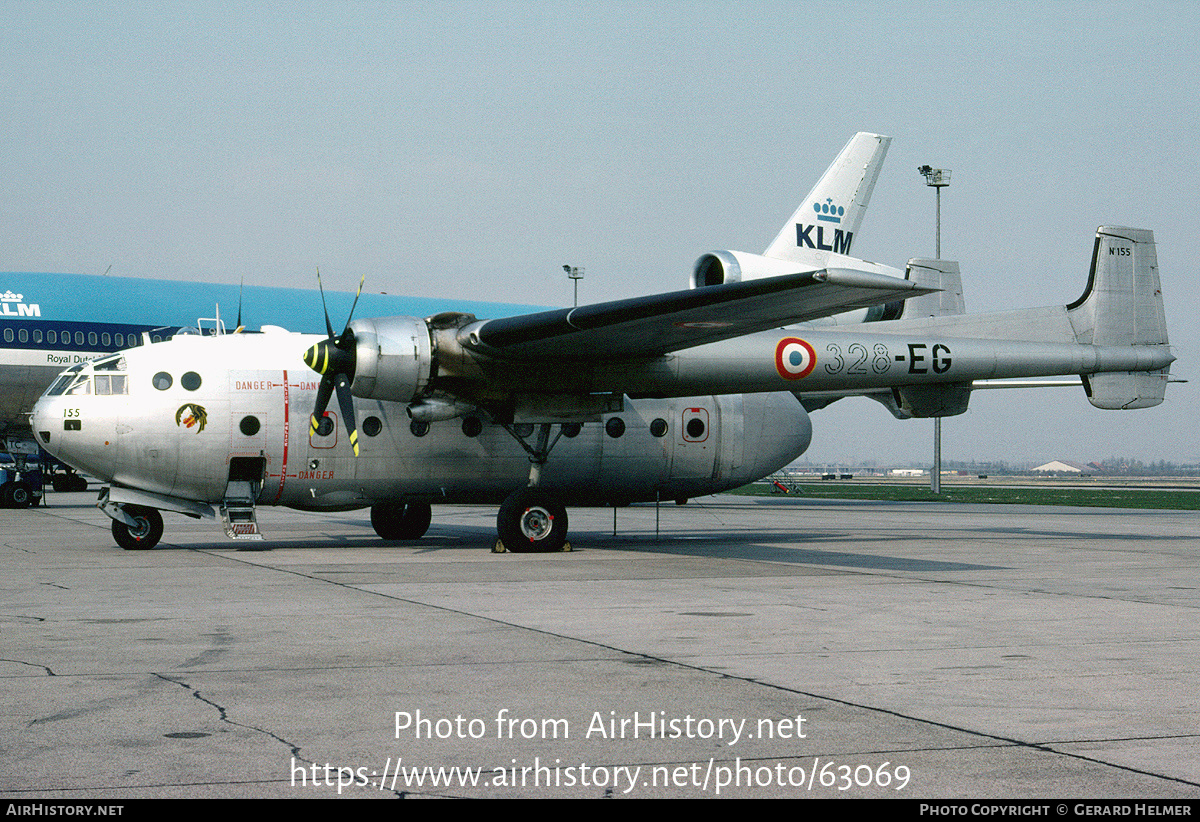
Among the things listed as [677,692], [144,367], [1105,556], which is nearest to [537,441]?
[144,367]

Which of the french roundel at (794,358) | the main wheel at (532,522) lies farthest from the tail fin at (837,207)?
the main wheel at (532,522)

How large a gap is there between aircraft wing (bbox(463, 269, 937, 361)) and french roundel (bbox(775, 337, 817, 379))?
1.73 m

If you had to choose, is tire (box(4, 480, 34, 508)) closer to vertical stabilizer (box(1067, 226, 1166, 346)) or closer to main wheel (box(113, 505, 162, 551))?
main wheel (box(113, 505, 162, 551))

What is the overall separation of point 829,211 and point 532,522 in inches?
611

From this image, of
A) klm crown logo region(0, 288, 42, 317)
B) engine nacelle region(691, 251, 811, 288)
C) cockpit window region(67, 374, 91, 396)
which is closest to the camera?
cockpit window region(67, 374, 91, 396)

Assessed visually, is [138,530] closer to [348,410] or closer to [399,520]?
[348,410]

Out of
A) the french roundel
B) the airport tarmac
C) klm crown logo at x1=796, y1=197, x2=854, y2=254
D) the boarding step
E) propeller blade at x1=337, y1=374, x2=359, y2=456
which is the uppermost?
klm crown logo at x1=796, y1=197, x2=854, y2=254

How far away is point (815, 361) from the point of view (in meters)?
19.5

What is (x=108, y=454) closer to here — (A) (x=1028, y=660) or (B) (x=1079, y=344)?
(A) (x=1028, y=660)

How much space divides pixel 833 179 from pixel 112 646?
2569 cm

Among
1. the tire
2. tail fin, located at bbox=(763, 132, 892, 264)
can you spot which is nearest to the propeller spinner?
tail fin, located at bbox=(763, 132, 892, 264)

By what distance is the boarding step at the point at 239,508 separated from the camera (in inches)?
735

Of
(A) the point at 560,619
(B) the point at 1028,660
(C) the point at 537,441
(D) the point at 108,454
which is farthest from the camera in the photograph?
(C) the point at 537,441

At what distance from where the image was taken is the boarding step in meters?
18.7
